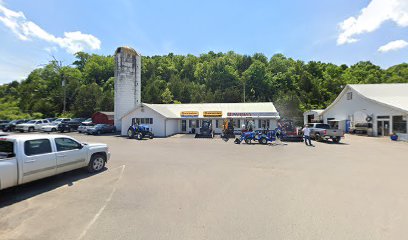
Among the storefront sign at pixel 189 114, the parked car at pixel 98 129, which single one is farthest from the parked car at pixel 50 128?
the storefront sign at pixel 189 114

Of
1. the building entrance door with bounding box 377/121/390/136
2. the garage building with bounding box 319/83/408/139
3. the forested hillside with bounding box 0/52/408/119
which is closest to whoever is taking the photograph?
the garage building with bounding box 319/83/408/139

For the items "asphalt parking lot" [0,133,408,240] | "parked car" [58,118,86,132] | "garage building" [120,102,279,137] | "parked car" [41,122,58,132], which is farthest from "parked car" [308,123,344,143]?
"parked car" [41,122,58,132]

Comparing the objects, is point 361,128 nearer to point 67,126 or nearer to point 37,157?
point 37,157

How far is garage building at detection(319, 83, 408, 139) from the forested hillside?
1303 centimetres

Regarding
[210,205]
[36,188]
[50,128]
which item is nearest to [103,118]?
[50,128]

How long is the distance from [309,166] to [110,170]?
9180 mm

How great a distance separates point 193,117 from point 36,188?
23.6 metres

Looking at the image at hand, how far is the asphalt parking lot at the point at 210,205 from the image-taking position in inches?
170

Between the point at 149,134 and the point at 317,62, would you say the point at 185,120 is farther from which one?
the point at 317,62

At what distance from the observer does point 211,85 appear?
68312 millimetres

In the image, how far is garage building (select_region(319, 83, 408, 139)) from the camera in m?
25.5

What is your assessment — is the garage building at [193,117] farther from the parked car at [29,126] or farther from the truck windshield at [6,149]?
the truck windshield at [6,149]

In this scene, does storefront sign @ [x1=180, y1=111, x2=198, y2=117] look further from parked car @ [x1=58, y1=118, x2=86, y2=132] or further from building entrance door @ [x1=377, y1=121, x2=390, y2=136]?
building entrance door @ [x1=377, y1=121, x2=390, y2=136]

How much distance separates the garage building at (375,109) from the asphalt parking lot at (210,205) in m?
21.4
